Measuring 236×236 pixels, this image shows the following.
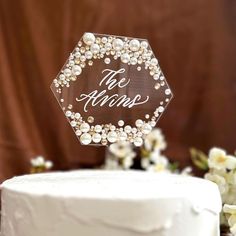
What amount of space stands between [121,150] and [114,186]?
605mm

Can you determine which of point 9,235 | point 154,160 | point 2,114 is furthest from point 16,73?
point 9,235

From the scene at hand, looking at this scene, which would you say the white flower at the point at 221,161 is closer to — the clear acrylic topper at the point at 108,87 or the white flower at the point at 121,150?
the clear acrylic topper at the point at 108,87

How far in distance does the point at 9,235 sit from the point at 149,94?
0.37m

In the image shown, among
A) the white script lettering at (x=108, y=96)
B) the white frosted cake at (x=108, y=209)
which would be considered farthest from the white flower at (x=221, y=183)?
the white script lettering at (x=108, y=96)

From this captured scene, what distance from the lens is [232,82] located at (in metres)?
1.52

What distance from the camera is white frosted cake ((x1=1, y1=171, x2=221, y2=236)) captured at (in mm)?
759

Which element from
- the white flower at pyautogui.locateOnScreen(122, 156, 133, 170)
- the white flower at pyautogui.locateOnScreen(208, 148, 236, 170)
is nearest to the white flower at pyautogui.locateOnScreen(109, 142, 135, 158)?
the white flower at pyautogui.locateOnScreen(122, 156, 133, 170)

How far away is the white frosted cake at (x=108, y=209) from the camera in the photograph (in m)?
0.76

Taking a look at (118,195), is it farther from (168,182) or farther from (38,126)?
(38,126)

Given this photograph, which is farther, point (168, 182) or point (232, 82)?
point (232, 82)

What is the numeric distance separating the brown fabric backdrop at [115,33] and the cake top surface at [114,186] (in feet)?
1.51

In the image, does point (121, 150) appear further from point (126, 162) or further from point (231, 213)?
point (231, 213)

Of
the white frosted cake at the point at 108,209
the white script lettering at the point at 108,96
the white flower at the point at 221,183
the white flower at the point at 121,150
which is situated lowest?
the white flower at the point at 121,150

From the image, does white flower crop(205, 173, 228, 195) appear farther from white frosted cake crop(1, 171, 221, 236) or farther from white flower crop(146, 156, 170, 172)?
white flower crop(146, 156, 170, 172)
